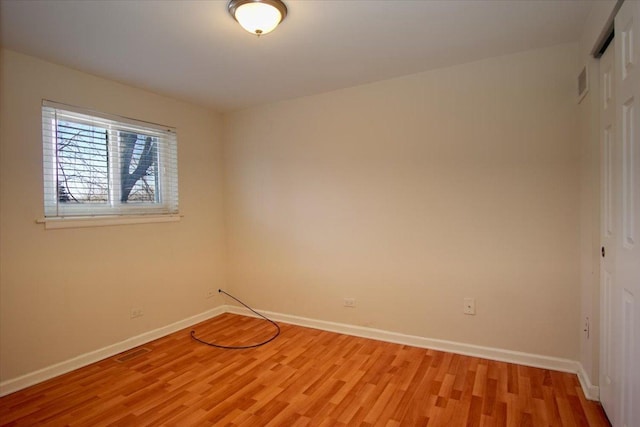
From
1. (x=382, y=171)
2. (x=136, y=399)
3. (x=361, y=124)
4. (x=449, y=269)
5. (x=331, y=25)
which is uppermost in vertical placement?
(x=331, y=25)

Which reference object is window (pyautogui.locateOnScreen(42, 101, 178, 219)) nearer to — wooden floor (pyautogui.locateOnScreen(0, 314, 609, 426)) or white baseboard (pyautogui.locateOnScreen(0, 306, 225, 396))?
white baseboard (pyautogui.locateOnScreen(0, 306, 225, 396))

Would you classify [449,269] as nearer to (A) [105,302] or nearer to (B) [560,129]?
(B) [560,129]

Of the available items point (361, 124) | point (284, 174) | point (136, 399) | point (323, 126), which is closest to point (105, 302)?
point (136, 399)

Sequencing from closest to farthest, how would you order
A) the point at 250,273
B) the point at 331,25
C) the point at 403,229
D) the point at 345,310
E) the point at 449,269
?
the point at 331,25, the point at 449,269, the point at 403,229, the point at 345,310, the point at 250,273

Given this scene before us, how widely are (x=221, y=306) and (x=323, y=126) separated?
244 cm

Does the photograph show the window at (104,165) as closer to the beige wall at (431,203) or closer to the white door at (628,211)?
the beige wall at (431,203)

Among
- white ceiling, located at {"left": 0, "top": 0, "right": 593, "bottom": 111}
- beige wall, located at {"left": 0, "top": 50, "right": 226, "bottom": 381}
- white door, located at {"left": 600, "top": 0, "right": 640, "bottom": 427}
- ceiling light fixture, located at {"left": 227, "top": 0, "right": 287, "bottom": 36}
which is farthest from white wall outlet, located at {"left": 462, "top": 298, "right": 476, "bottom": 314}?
beige wall, located at {"left": 0, "top": 50, "right": 226, "bottom": 381}

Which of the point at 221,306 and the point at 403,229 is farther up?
the point at 403,229

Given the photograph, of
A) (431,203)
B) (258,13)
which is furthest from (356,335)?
(258,13)

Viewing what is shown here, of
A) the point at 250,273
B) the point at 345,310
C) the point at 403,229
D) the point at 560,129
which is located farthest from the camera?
the point at 250,273

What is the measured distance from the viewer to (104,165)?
2.92 meters

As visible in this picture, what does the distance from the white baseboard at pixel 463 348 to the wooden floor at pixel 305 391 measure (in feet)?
0.21

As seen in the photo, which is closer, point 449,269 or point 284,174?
point 449,269

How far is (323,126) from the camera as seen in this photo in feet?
11.0
